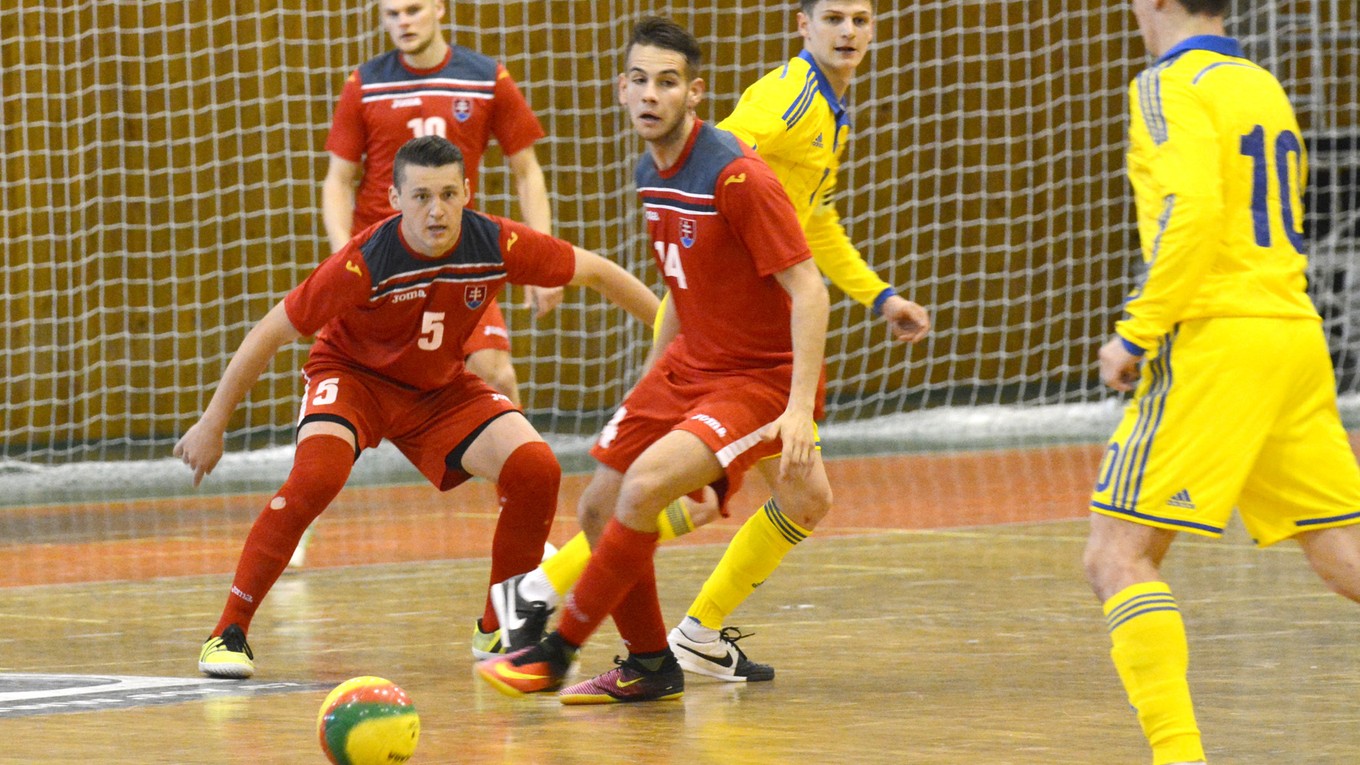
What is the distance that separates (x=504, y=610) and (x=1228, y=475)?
196 cm

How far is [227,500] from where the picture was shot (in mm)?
8945

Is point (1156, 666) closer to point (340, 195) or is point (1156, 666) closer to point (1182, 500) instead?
point (1182, 500)

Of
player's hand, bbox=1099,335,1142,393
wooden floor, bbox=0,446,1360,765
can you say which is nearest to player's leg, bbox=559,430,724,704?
wooden floor, bbox=0,446,1360,765

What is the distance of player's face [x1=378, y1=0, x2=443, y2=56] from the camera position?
6.15m

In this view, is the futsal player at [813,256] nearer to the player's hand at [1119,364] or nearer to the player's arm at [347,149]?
the player's hand at [1119,364]

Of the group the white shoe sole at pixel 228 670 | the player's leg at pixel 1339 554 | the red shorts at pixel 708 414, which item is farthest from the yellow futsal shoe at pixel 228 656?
the player's leg at pixel 1339 554

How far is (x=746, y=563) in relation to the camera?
14.9ft

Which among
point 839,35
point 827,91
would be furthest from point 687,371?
point 839,35

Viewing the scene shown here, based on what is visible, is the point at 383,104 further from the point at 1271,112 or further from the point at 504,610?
the point at 1271,112

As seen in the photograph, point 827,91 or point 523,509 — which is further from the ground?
point 827,91

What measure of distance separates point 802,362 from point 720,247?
1.14ft

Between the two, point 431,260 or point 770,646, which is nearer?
point 431,260

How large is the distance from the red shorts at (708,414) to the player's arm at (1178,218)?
3.63 feet

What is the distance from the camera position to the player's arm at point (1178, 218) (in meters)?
3.07
